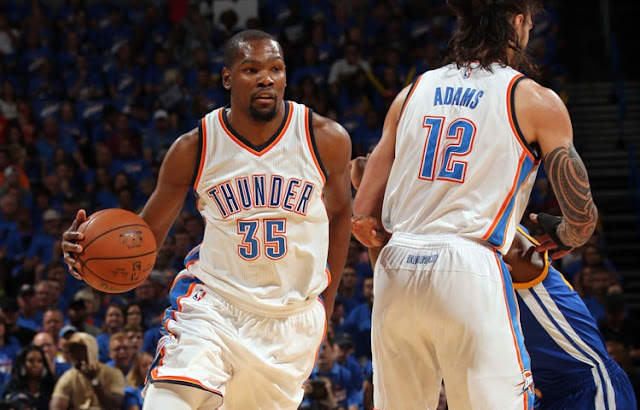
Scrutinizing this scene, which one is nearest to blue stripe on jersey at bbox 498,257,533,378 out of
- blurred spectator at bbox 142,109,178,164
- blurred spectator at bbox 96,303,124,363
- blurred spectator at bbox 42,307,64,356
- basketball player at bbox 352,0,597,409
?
basketball player at bbox 352,0,597,409

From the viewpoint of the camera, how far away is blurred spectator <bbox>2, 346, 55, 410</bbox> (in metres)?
6.88

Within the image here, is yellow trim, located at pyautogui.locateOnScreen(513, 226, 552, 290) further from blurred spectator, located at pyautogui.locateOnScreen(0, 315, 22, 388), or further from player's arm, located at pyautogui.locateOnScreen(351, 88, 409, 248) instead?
blurred spectator, located at pyautogui.locateOnScreen(0, 315, 22, 388)

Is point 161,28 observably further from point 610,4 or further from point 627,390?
point 627,390

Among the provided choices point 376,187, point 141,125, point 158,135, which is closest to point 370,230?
point 376,187

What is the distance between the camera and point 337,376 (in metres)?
7.19

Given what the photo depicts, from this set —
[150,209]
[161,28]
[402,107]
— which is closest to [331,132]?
[402,107]

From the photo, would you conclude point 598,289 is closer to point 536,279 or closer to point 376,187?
point 536,279

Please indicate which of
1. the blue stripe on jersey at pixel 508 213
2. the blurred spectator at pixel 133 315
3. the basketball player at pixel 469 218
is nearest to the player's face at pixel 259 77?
the basketball player at pixel 469 218

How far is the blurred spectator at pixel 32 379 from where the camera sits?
22.6 feet

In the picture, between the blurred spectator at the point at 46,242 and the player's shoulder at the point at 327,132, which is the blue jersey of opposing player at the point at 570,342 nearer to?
the player's shoulder at the point at 327,132

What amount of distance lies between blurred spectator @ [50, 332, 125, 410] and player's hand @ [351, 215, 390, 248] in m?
4.13

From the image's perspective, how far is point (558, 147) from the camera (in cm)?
313

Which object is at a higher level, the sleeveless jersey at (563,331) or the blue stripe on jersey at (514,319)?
the blue stripe on jersey at (514,319)

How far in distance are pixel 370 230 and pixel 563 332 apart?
1.07 m
